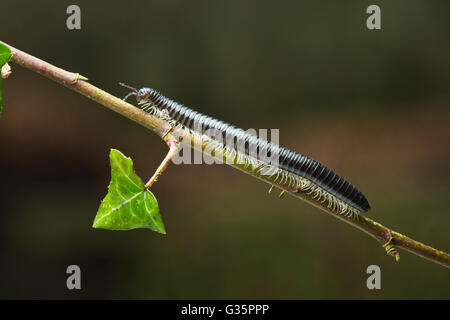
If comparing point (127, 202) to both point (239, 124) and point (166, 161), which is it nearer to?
point (166, 161)

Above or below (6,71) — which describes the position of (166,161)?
below

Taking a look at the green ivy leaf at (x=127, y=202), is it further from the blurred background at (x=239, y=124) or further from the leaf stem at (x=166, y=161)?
the blurred background at (x=239, y=124)

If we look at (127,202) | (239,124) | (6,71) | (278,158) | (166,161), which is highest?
(239,124)

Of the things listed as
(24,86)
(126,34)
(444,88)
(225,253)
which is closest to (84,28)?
(126,34)

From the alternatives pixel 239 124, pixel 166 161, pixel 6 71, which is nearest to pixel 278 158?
pixel 166 161

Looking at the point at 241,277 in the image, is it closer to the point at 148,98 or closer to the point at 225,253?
the point at 225,253

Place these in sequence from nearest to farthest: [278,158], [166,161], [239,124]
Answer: [166,161] < [278,158] < [239,124]

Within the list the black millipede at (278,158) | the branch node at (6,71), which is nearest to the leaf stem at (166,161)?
the black millipede at (278,158)

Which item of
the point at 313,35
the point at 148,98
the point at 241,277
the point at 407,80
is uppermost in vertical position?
the point at 313,35
